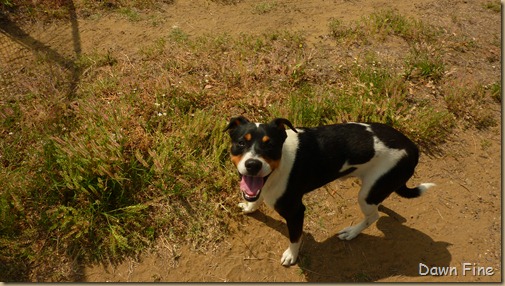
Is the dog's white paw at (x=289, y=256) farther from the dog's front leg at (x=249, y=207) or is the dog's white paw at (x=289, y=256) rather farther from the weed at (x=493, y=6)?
the weed at (x=493, y=6)

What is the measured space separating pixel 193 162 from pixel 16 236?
6.65 ft

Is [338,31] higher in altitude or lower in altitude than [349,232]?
higher

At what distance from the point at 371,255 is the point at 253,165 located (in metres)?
2.00

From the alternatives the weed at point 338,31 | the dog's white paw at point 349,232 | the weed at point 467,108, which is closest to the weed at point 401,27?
the weed at point 338,31

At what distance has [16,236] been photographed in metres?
3.72

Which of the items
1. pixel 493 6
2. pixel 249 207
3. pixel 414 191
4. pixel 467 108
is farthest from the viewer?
pixel 493 6

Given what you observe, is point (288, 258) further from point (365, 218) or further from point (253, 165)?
point (253, 165)

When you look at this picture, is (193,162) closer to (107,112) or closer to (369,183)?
(107,112)

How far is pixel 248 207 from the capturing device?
4051 mm

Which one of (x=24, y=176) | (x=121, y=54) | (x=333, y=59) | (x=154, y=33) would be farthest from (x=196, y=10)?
(x=24, y=176)

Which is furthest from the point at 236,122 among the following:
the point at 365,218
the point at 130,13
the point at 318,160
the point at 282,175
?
the point at 130,13

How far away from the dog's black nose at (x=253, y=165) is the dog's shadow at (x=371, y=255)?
1.48 meters

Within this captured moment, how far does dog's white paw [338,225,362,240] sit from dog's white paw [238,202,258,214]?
1.01 m

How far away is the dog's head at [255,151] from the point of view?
2.80m
